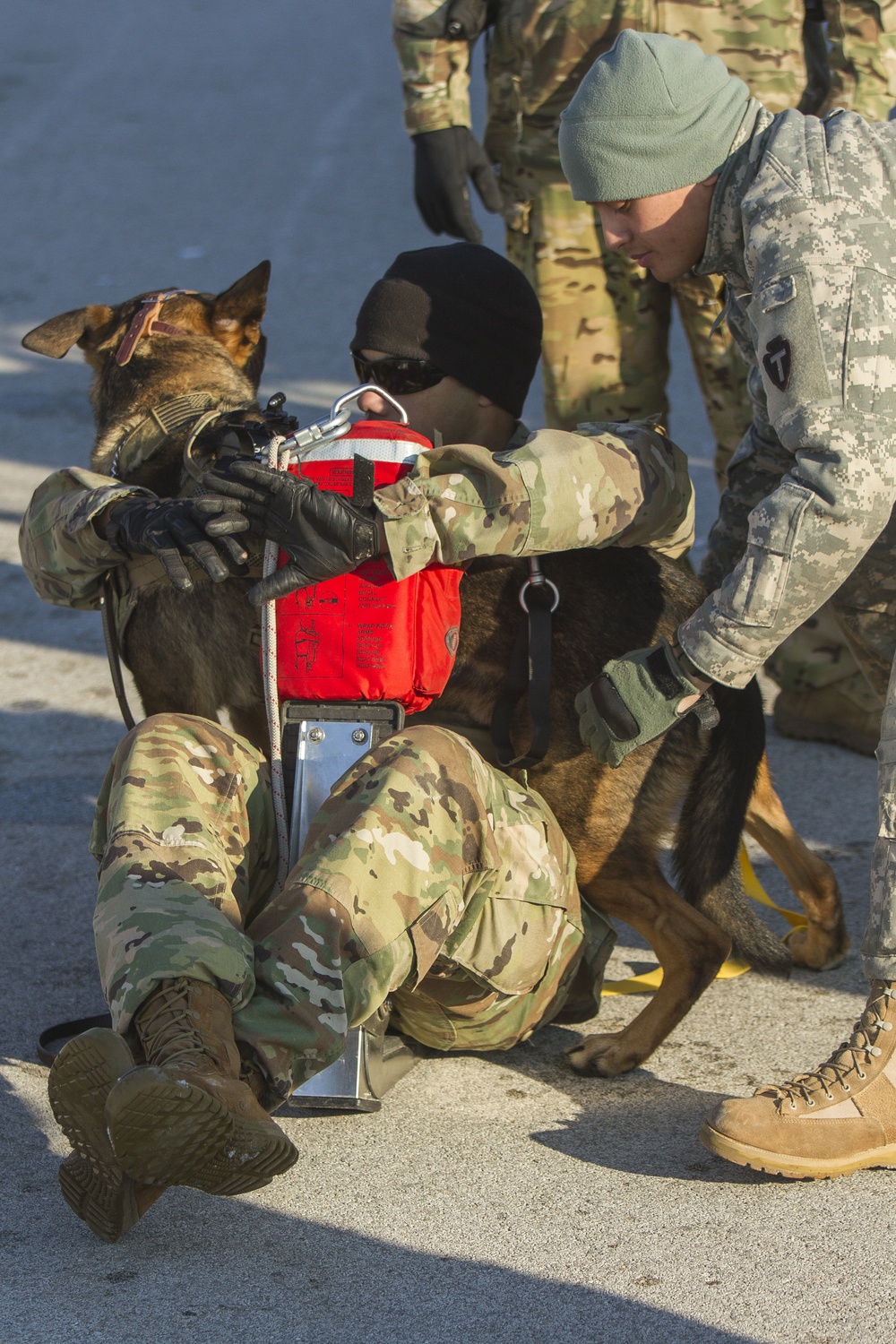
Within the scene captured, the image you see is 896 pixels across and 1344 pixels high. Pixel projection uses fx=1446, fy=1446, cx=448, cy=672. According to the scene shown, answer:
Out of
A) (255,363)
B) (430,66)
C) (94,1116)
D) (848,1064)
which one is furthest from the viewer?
(430,66)

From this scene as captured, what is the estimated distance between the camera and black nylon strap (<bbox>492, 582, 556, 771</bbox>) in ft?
9.39

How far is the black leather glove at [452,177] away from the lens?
161 inches

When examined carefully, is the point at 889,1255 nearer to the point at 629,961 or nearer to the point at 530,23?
the point at 629,961

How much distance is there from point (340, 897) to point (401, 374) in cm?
140

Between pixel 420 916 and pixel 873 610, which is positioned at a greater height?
pixel 873 610

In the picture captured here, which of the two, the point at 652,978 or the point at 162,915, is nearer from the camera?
the point at 162,915

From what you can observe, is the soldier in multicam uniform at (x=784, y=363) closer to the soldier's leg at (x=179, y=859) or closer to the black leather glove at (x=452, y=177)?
the soldier's leg at (x=179, y=859)

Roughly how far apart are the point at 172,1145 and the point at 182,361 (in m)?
2.16

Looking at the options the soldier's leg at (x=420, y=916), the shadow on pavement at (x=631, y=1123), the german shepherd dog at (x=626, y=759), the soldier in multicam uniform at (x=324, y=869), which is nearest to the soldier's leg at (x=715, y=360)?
the soldier in multicam uniform at (x=324, y=869)

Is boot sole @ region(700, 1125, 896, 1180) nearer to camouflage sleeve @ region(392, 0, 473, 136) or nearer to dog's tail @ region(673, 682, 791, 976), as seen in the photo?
dog's tail @ region(673, 682, 791, 976)

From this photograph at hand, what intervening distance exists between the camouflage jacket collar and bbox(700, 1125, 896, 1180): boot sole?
1.51 m

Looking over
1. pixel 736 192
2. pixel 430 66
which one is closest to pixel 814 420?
pixel 736 192

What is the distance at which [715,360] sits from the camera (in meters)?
3.93

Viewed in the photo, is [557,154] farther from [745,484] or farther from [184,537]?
[184,537]
